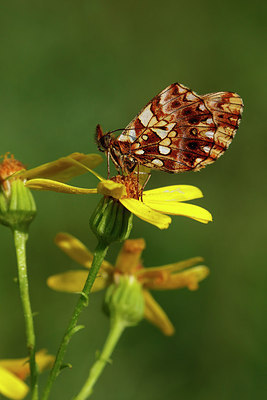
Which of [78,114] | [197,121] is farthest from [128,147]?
[78,114]

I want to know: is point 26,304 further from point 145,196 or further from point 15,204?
point 145,196

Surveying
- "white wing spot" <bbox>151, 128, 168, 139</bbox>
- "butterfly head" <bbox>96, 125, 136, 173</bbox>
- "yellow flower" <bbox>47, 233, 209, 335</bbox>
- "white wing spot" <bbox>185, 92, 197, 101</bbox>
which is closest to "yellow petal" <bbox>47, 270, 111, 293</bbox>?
"yellow flower" <bbox>47, 233, 209, 335</bbox>

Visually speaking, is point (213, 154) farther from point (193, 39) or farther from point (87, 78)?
point (193, 39)

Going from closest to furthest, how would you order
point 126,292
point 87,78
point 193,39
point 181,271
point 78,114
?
point 126,292 < point 181,271 < point 78,114 < point 87,78 < point 193,39

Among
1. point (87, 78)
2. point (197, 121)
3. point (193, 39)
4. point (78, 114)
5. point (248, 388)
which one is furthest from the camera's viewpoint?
point (193, 39)

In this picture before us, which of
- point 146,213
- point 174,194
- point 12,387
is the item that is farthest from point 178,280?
point 12,387

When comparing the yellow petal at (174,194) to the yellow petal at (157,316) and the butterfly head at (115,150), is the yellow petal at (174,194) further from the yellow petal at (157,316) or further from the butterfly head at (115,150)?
the yellow petal at (157,316)

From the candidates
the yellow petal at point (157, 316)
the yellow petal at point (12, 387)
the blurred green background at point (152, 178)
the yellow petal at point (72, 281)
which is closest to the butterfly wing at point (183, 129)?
the yellow petal at point (72, 281)
